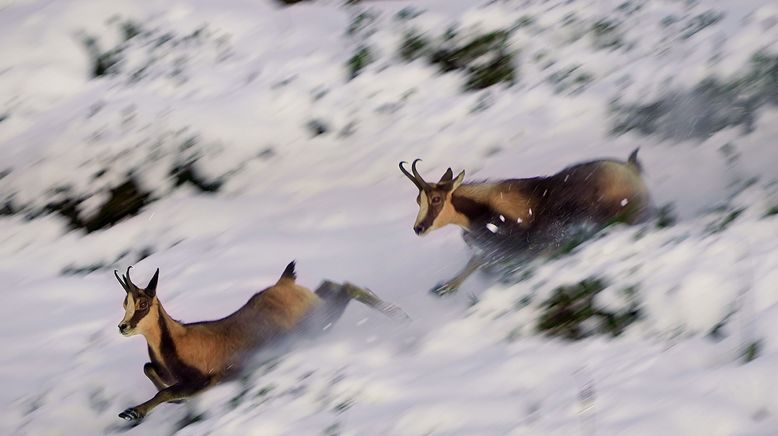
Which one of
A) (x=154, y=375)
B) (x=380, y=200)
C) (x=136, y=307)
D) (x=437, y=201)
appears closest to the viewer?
(x=136, y=307)

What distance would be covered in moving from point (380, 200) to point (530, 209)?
54.9 inches

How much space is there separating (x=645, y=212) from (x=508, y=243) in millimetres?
547

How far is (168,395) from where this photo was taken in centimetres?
412

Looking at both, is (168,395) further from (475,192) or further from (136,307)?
(475,192)

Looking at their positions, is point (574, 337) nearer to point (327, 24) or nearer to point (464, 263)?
point (464, 263)

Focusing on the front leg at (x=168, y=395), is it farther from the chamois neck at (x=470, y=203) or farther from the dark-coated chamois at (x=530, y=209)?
the chamois neck at (x=470, y=203)

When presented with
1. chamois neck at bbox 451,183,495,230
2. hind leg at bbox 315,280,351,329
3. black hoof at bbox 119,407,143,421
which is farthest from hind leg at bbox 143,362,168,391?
chamois neck at bbox 451,183,495,230

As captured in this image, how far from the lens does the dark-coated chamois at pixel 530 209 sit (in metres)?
4.34

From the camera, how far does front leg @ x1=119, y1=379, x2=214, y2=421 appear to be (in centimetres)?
411

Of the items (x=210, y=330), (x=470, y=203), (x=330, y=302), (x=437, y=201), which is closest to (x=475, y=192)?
(x=470, y=203)

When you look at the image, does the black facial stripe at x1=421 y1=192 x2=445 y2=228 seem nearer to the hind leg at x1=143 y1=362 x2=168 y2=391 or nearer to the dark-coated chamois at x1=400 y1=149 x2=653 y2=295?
the dark-coated chamois at x1=400 y1=149 x2=653 y2=295

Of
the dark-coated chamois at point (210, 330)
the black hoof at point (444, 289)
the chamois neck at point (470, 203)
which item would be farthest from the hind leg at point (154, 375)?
the chamois neck at point (470, 203)

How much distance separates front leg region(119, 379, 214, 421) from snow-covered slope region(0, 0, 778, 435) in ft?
0.19

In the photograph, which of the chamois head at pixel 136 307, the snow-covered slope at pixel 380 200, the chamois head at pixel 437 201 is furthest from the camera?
the chamois head at pixel 437 201
